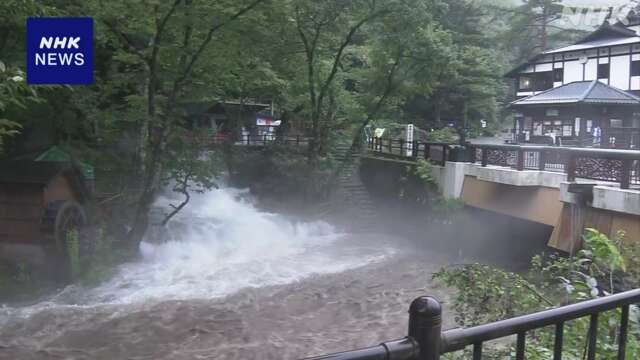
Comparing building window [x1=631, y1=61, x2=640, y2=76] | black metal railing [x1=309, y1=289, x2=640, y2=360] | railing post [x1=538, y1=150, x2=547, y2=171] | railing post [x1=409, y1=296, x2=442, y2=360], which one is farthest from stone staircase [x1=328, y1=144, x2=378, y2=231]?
railing post [x1=409, y1=296, x2=442, y2=360]

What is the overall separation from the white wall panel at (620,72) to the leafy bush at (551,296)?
28.9 metres

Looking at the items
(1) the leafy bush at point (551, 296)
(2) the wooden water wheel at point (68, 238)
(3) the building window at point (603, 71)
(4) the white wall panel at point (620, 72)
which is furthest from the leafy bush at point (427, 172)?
(3) the building window at point (603, 71)

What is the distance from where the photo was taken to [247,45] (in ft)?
60.5

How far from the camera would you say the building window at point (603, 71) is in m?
34.8

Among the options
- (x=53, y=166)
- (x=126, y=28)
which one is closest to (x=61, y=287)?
(x=53, y=166)

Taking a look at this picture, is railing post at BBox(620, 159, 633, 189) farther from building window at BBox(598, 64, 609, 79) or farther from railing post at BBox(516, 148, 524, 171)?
building window at BBox(598, 64, 609, 79)

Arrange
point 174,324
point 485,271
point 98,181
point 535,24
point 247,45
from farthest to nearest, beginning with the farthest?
1. point 535,24
2. point 98,181
3. point 247,45
4. point 174,324
5. point 485,271

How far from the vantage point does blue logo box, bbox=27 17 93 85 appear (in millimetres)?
5105

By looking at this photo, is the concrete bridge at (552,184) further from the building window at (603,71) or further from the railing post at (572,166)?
the building window at (603,71)

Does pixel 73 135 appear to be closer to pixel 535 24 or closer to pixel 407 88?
pixel 407 88

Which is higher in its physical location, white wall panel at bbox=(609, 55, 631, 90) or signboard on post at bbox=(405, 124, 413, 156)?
white wall panel at bbox=(609, 55, 631, 90)

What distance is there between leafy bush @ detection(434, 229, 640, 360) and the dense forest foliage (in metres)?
7.85

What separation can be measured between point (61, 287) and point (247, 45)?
9069mm

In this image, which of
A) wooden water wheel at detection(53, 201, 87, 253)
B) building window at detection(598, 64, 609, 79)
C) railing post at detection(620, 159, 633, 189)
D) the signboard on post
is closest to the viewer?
railing post at detection(620, 159, 633, 189)
